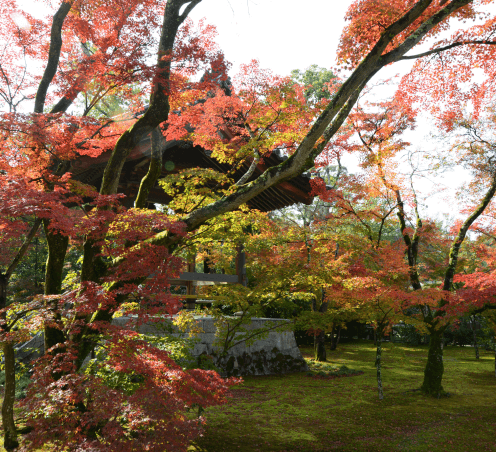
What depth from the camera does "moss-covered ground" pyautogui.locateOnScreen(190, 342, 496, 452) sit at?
199 inches

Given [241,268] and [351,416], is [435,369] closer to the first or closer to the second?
[351,416]

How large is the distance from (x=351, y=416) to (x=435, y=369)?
2.90 metres

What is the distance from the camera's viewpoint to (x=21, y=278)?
12289 mm

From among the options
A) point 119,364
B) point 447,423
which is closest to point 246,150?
point 119,364

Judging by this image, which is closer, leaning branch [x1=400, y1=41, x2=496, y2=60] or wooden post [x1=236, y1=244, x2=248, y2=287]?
leaning branch [x1=400, y1=41, x2=496, y2=60]

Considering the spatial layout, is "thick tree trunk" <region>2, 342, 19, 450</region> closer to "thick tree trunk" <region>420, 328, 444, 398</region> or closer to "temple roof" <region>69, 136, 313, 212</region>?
"temple roof" <region>69, 136, 313, 212</region>

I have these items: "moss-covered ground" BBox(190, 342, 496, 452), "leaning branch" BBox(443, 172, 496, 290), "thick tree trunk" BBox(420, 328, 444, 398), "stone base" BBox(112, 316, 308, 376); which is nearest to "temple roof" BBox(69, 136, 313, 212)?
"stone base" BBox(112, 316, 308, 376)

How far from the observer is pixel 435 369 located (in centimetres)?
801

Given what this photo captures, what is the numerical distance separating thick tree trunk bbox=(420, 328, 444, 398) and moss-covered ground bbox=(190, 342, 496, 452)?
0.25 meters

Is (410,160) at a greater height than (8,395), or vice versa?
(410,160)

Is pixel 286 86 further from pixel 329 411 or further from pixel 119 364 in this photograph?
pixel 329 411

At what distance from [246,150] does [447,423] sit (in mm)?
6098

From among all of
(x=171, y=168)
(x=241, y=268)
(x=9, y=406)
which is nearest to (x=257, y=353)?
(x=241, y=268)

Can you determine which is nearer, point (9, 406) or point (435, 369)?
point (9, 406)
